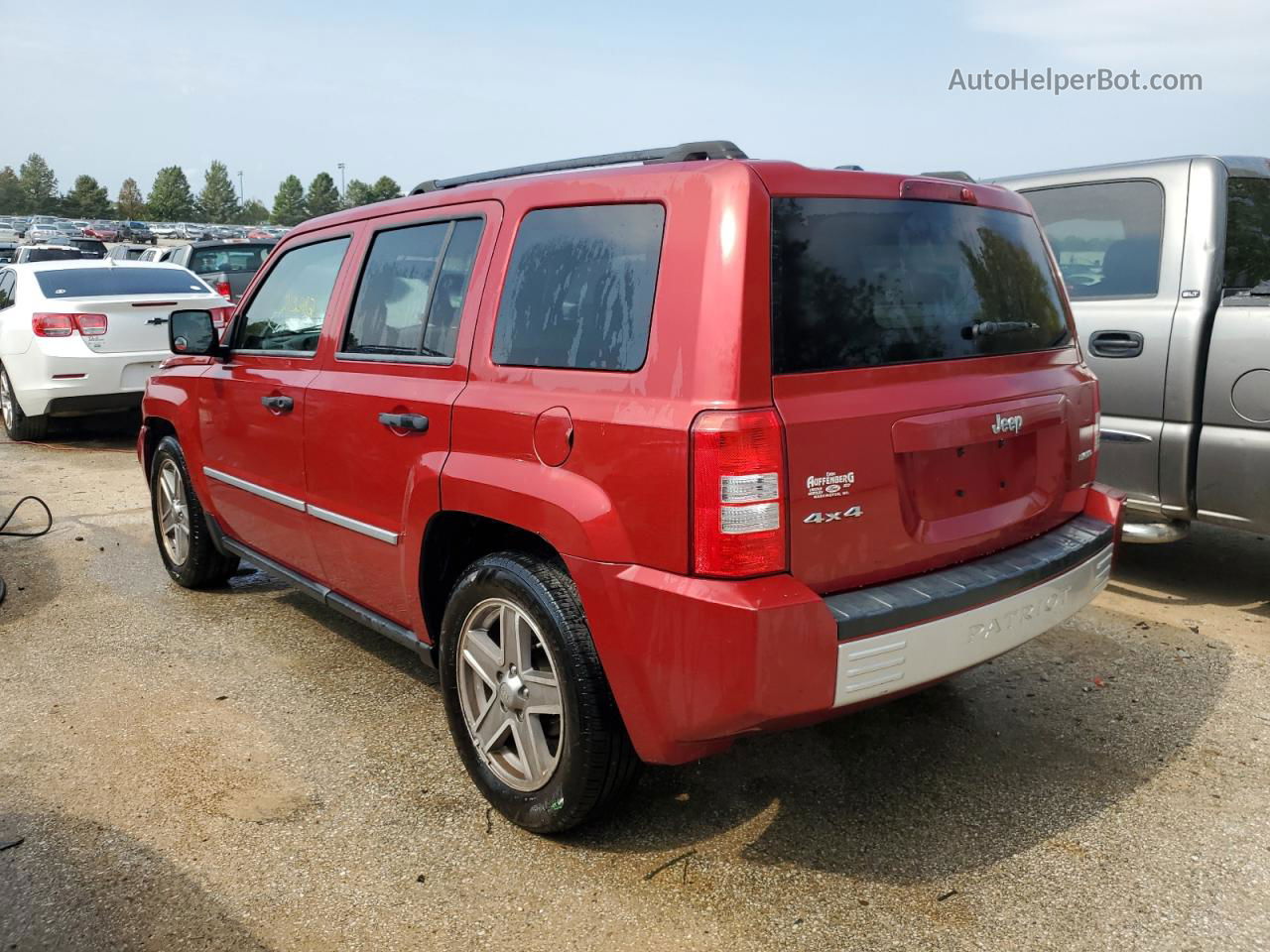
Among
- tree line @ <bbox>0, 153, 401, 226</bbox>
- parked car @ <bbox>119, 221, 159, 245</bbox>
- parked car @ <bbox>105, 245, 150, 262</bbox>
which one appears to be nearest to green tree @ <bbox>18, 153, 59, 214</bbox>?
tree line @ <bbox>0, 153, 401, 226</bbox>

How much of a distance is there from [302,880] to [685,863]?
1.03 m

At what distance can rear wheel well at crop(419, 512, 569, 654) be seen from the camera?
3.06 metres

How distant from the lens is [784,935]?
8.38 feet

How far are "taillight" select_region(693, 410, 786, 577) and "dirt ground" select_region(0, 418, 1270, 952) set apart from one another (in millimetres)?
944

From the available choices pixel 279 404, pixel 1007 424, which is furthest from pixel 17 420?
pixel 1007 424

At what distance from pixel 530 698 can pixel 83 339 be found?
771 cm

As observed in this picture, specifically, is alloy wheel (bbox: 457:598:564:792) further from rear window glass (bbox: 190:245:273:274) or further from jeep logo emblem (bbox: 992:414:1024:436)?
rear window glass (bbox: 190:245:273:274)

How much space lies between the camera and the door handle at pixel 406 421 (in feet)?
10.5

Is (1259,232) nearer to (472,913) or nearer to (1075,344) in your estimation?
(1075,344)

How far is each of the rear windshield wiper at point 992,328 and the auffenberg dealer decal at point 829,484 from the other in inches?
26.8

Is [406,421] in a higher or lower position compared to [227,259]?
lower

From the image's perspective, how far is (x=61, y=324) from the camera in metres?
9.03

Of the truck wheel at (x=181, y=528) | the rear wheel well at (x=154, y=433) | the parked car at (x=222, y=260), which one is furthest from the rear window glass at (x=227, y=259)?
the truck wheel at (x=181, y=528)

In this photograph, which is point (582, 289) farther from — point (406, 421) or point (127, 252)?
point (127, 252)
